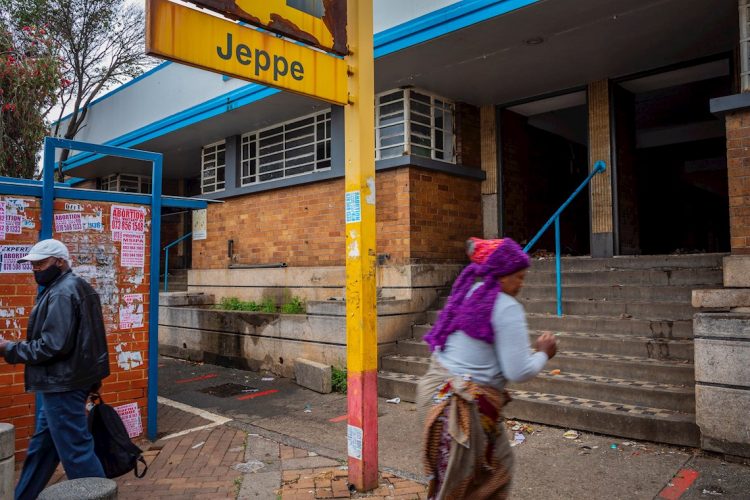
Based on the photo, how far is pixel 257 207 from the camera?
34.6ft

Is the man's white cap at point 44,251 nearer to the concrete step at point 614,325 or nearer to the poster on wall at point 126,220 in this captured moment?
the poster on wall at point 126,220

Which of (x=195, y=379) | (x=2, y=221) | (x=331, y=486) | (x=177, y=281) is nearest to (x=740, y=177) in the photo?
(x=331, y=486)

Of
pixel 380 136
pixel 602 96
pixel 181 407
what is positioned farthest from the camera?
pixel 380 136

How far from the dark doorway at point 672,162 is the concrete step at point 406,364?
11.7ft

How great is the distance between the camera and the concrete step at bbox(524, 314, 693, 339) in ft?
19.1

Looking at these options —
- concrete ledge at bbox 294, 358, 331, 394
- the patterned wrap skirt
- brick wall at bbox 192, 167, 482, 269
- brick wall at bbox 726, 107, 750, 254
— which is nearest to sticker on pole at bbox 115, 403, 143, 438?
concrete ledge at bbox 294, 358, 331, 394

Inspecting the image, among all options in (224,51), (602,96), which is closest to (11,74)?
(224,51)

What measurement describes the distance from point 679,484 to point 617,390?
129 cm

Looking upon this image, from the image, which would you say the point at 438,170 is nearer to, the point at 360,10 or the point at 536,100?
the point at 536,100

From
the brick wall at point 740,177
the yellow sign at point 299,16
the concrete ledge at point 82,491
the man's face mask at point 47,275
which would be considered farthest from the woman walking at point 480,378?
the brick wall at point 740,177

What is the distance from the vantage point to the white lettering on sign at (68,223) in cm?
488

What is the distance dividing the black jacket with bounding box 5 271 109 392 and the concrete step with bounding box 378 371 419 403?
3.58 meters

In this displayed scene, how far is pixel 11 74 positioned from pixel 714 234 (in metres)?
16.8

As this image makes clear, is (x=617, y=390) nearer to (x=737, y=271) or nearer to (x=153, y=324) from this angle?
(x=737, y=271)
